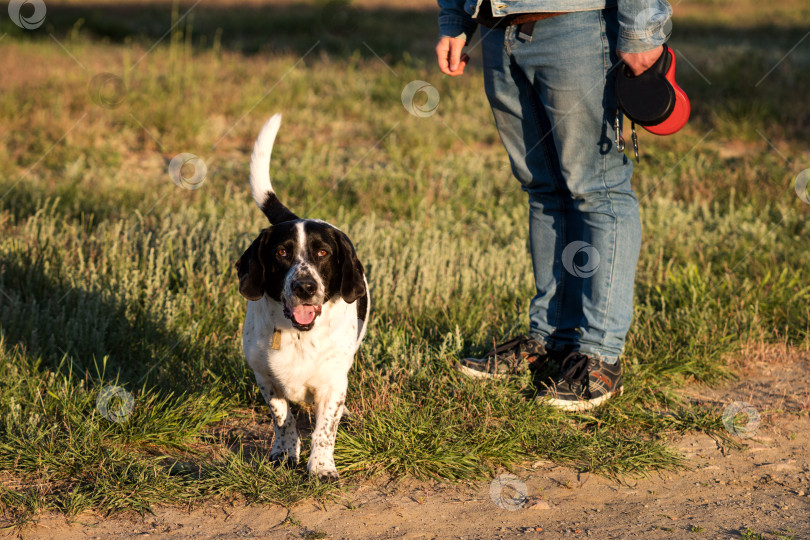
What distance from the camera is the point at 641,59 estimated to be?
111 inches

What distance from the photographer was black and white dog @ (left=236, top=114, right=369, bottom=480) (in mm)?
2740

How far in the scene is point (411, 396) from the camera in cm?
321

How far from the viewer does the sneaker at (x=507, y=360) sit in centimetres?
339

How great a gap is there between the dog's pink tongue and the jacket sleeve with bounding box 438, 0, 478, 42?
137 cm

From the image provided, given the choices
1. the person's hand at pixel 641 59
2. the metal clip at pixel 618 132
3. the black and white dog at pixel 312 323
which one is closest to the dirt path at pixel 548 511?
the black and white dog at pixel 312 323

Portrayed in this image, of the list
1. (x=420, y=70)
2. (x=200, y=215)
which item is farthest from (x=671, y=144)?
(x=200, y=215)

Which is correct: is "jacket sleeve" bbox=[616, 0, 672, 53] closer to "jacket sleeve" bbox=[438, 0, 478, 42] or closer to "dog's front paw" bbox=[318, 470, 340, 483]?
"jacket sleeve" bbox=[438, 0, 478, 42]

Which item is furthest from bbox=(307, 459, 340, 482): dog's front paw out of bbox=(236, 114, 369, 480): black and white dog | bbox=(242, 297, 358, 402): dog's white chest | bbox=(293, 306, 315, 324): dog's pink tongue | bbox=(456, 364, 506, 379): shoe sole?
bbox=(456, 364, 506, 379): shoe sole

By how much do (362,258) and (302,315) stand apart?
6.18 feet

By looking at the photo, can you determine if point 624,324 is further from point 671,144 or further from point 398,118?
point 398,118

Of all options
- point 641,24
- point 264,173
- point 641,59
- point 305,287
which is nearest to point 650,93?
point 641,59

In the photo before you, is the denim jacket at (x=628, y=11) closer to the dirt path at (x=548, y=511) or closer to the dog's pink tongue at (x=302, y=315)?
the dog's pink tongue at (x=302, y=315)

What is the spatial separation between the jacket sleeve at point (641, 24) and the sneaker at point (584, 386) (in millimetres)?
1234

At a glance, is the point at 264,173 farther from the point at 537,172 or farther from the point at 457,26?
the point at 537,172
